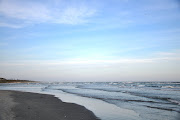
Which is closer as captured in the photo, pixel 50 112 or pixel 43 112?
pixel 43 112

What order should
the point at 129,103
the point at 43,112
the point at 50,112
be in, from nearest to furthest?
the point at 43,112 → the point at 50,112 → the point at 129,103

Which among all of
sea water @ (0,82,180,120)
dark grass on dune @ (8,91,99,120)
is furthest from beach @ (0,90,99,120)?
sea water @ (0,82,180,120)

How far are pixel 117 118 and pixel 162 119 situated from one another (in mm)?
2606

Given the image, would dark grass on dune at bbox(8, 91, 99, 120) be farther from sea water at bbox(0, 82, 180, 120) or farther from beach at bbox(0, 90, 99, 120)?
sea water at bbox(0, 82, 180, 120)

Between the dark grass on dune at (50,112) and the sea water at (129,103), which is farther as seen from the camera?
the sea water at (129,103)

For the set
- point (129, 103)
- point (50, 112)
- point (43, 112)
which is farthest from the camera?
point (129, 103)

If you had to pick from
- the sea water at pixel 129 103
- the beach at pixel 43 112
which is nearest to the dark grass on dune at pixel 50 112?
the beach at pixel 43 112

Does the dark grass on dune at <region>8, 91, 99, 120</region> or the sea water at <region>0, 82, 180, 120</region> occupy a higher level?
the dark grass on dune at <region>8, 91, 99, 120</region>

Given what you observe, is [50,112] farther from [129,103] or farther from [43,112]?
[129,103]

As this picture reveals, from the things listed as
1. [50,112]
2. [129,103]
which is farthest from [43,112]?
[129,103]

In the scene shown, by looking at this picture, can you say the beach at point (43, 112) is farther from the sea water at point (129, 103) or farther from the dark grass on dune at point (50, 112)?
the sea water at point (129, 103)

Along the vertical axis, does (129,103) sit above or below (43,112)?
below

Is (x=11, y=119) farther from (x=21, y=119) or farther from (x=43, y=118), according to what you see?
(x=43, y=118)

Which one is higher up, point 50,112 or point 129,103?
point 50,112
